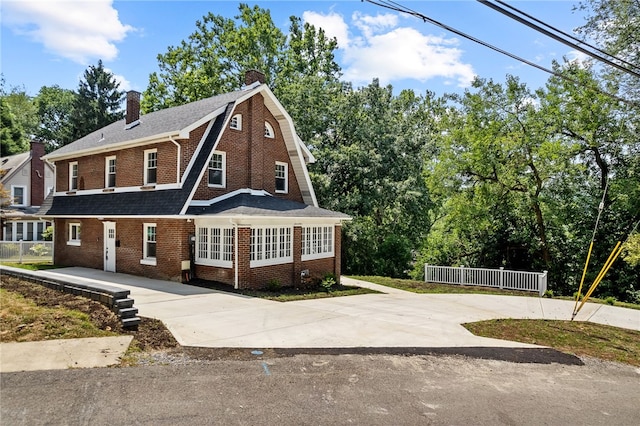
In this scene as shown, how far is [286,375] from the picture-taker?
613 centimetres

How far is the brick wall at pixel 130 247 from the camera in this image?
14.9 metres

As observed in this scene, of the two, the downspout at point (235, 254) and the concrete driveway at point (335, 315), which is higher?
the downspout at point (235, 254)

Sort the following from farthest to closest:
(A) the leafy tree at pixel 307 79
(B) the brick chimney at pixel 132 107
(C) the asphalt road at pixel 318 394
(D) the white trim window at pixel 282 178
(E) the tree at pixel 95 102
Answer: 1. (E) the tree at pixel 95 102
2. (A) the leafy tree at pixel 307 79
3. (B) the brick chimney at pixel 132 107
4. (D) the white trim window at pixel 282 178
5. (C) the asphalt road at pixel 318 394

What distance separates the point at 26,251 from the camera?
2234cm

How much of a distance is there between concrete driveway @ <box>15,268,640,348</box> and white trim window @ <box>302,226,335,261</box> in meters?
3.12

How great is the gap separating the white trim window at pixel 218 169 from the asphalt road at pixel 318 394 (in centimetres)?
1062

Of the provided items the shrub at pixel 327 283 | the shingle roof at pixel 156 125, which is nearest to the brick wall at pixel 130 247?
the shingle roof at pixel 156 125

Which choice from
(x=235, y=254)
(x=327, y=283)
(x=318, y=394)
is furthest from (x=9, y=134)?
(x=318, y=394)

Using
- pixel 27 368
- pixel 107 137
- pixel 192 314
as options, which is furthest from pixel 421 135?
pixel 27 368

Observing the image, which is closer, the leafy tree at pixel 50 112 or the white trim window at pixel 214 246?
the white trim window at pixel 214 246

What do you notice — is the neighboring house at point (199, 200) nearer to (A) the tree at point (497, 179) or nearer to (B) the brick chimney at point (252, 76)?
(B) the brick chimney at point (252, 76)

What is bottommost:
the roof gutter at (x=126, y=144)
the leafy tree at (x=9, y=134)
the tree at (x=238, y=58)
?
the roof gutter at (x=126, y=144)

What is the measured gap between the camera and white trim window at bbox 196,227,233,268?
1427 centimetres

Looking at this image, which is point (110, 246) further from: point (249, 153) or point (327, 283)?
point (327, 283)
